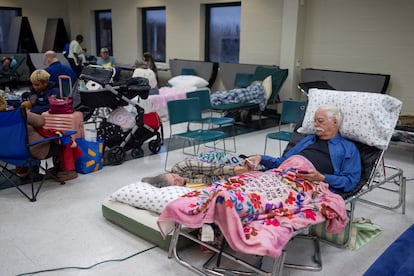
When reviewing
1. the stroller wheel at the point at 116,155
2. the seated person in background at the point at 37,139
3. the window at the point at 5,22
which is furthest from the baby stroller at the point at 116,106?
the window at the point at 5,22

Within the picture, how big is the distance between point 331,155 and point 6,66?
9.08 meters

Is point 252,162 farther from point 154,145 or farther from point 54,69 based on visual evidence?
point 54,69

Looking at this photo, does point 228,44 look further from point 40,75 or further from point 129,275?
point 129,275

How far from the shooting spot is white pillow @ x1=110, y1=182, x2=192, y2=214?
2.89 meters

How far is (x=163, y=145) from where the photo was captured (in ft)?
17.8

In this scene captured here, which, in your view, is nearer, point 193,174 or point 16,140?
point 16,140

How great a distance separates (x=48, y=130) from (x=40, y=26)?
8.97m

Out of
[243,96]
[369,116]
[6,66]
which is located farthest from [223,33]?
[369,116]

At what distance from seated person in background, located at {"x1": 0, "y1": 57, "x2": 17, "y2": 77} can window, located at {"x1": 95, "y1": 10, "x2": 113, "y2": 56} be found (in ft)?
8.68

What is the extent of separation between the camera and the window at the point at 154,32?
9844 mm

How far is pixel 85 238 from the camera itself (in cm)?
292

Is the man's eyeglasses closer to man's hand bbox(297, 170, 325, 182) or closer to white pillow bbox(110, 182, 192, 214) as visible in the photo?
man's hand bbox(297, 170, 325, 182)

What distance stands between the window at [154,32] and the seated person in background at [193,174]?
6828mm

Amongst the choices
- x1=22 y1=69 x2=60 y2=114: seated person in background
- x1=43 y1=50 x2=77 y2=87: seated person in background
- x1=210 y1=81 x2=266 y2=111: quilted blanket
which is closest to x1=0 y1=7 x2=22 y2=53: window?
x1=43 y1=50 x2=77 y2=87: seated person in background
